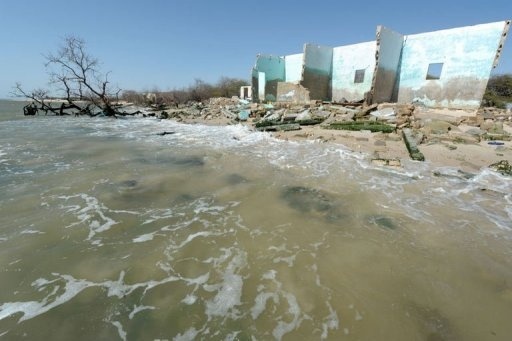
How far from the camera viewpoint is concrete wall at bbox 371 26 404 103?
15070 millimetres

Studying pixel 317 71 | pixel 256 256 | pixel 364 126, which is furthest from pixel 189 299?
pixel 317 71

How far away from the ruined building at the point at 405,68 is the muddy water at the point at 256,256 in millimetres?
11732

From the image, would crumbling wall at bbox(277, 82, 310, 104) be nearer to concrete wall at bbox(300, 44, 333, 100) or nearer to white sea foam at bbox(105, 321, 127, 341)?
concrete wall at bbox(300, 44, 333, 100)

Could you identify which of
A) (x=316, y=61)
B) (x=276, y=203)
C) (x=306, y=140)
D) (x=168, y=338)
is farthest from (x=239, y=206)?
(x=316, y=61)

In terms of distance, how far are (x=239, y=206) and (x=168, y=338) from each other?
2342mm

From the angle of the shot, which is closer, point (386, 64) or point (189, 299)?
point (189, 299)

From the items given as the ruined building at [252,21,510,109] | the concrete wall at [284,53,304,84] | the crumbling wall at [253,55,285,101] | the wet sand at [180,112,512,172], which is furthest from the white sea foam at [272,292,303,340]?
the concrete wall at [284,53,304,84]

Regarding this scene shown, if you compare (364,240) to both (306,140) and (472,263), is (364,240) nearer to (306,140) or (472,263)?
(472,263)

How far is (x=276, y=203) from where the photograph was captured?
167 inches

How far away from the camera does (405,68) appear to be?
54.3 feet

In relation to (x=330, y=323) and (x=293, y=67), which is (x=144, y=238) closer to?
(x=330, y=323)

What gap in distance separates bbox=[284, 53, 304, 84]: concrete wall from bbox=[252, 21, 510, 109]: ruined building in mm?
421

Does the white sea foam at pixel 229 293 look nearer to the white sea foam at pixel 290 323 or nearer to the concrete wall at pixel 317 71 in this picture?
the white sea foam at pixel 290 323

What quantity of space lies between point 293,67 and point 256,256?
2233cm
